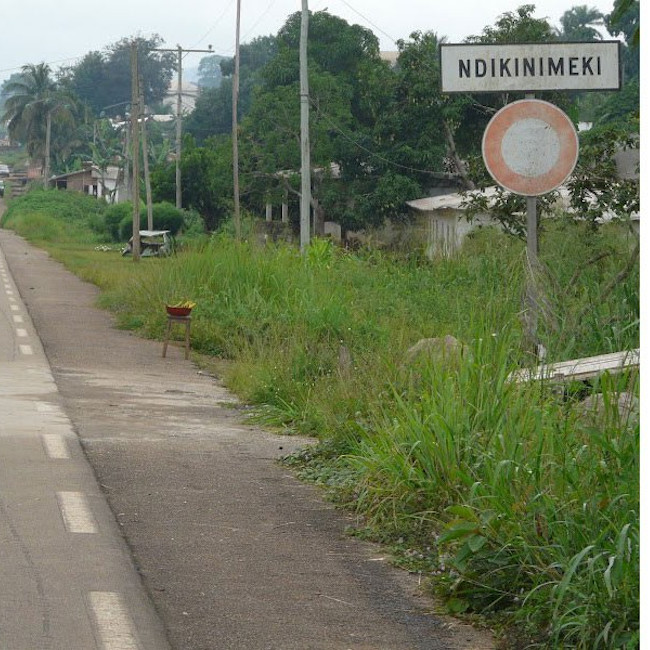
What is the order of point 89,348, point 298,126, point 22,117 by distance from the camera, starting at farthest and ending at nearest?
1. point 22,117
2. point 298,126
3. point 89,348

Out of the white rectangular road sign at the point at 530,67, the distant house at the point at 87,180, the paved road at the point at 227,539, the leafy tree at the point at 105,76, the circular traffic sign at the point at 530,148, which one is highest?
the leafy tree at the point at 105,76

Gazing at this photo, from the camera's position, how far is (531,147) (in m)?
8.72

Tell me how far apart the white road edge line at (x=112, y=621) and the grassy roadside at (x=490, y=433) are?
4.96 ft

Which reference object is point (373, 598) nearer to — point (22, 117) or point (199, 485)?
point (199, 485)

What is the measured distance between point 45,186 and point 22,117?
5669mm

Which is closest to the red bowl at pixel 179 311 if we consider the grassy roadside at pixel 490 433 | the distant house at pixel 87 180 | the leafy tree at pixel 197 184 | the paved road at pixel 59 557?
the grassy roadside at pixel 490 433

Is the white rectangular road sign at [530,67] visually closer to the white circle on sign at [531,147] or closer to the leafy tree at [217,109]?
the white circle on sign at [531,147]

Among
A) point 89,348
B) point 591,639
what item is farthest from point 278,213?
point 591,639

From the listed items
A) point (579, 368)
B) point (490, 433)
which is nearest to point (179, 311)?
point (579, 368)

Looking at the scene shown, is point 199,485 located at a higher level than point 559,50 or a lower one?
lower

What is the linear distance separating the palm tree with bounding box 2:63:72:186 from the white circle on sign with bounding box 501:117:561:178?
93.3 meters

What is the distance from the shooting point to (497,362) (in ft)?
25.8

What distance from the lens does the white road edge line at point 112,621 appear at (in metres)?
5.42

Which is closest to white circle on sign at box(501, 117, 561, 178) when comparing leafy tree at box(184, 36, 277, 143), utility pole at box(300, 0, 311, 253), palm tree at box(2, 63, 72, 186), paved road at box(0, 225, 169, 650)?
paved road at box(0, 225, 169, 650)
